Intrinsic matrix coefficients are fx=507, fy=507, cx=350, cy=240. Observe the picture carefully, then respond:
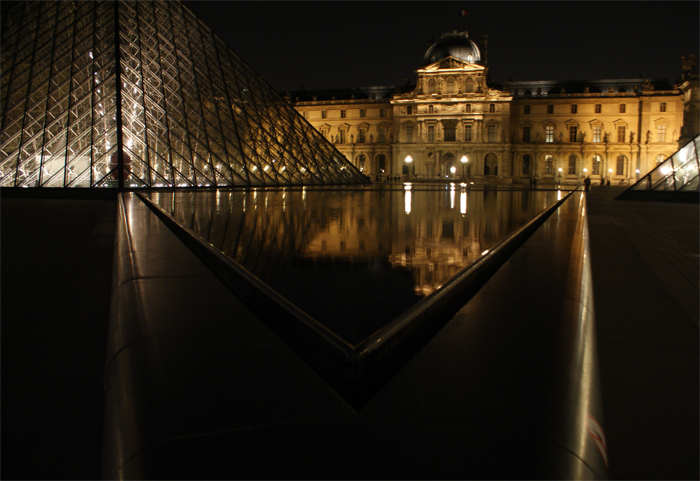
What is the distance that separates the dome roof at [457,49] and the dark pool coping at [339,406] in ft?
188

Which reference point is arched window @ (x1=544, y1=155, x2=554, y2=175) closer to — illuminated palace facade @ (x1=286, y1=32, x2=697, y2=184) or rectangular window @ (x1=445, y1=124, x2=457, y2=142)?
illuminated palace facade @ (x1=286, y1=32, x2=697, y2=184)

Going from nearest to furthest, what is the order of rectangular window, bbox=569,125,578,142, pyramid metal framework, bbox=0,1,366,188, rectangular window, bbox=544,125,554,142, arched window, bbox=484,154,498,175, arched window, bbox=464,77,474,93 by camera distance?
pyramid metal framework, bbox=0,1,366,188
arched window, bbox=464,77,474,93
arched window, bbox=484,154,498,175
rectangular window, bbox=569,125,578,142
rectangular window, bbox=544,125,554,142

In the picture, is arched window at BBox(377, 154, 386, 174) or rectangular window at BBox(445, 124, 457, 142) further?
arched window at BBox(377, 154, 386, 174)

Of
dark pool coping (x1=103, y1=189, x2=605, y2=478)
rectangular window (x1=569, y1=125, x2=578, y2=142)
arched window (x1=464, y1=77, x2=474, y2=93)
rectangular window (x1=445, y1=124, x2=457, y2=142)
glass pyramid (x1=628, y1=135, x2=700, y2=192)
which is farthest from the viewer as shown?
rectangular window (x1=569, y1=125, x2=578, y2=142)

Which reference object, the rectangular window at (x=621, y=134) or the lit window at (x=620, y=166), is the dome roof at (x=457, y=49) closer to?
the rectangular window at (x=621, y=134)

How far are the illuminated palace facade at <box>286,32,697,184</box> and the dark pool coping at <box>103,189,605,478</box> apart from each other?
52.0m

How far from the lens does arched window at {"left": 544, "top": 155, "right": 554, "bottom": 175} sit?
5806 cm

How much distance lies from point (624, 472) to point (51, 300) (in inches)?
134

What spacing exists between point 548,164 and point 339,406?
62.3 meters

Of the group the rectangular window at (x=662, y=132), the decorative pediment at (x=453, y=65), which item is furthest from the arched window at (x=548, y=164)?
the decorative pediment at (x=453, y=65)

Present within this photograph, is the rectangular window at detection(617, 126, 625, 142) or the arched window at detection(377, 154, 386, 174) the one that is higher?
the rectangular window at detection(617, 126, 625, 142)

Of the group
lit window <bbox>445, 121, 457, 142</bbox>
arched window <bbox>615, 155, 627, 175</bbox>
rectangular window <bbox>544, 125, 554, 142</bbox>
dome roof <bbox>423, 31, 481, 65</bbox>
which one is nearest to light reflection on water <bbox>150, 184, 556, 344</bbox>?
lit window <bbox>445, 121, 457, 142</bbox>

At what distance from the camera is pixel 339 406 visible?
1.18 metres

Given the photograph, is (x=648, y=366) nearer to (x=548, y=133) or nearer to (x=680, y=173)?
(x=680, y=173)
